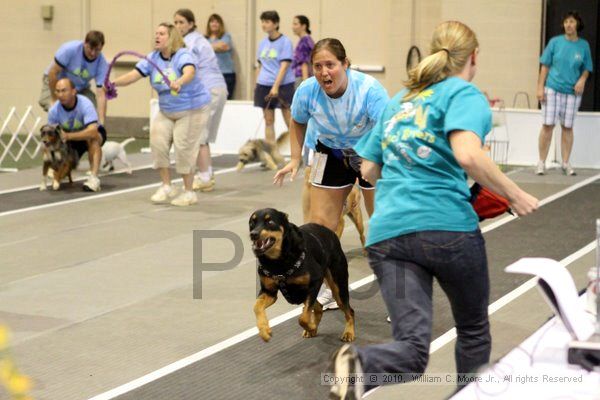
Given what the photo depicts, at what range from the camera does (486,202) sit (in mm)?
3707

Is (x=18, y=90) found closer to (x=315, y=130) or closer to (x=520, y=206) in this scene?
(x=315, y=130)

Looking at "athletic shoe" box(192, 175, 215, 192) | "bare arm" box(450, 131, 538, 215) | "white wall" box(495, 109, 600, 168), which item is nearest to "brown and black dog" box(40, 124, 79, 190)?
"athletic shoe" box(192, 175, 215, 192)

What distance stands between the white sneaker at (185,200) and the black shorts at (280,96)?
3.21 m

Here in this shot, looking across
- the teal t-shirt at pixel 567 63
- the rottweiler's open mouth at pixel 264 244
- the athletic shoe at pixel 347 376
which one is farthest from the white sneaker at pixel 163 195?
the athletic shoe at pixel 347 376

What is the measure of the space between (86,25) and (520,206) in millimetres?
15477

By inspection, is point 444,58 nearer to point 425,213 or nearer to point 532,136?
point 425,213

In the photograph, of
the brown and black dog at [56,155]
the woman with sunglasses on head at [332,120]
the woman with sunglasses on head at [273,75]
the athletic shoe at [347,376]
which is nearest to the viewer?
the athletic shoe at [347,376]

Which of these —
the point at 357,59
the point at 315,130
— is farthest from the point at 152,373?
the point at 357,59

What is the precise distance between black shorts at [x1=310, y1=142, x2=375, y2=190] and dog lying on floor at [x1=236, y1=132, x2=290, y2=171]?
6875mm

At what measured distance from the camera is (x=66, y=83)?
10859 millimetres

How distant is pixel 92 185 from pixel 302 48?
12.6 ft

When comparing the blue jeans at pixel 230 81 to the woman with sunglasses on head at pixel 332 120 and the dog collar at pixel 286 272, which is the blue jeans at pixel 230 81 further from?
the dog collar at pixel 286 272

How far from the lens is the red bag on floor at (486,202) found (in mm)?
3678

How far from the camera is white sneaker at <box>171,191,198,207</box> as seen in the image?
10.1 metres
